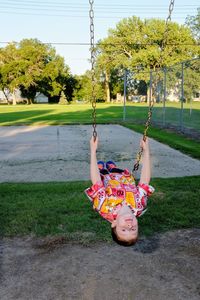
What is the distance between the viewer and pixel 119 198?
3.87 m

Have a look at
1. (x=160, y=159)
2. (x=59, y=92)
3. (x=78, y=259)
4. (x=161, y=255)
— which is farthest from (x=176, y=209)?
(x=59, y=92)

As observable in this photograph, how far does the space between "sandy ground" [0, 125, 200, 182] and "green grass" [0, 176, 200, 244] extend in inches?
37.4

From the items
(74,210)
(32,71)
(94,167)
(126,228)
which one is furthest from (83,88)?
(126,228)

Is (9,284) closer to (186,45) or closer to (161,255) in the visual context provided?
(161,255)

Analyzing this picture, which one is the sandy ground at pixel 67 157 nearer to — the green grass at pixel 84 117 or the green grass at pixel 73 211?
the green grass at pixel 73 211

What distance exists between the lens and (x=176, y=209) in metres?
5.62

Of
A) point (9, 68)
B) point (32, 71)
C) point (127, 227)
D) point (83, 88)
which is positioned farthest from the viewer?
point (83, 88)

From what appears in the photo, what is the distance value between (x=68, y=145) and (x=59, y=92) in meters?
56.6

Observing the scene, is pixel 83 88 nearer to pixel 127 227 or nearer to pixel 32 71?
pixel 32 71

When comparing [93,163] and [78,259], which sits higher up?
[93,163]

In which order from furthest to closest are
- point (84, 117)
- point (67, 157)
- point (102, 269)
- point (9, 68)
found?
1. point (9, 68)
2. point (84, 117)
3. point (67, 157)
4. point (102, 269)

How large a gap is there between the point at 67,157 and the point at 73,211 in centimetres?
465

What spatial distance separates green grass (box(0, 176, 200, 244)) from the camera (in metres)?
4.85

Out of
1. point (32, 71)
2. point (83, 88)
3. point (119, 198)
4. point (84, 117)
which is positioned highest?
point (32, 71)
